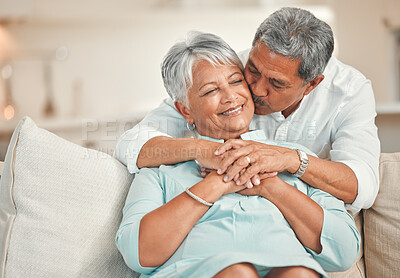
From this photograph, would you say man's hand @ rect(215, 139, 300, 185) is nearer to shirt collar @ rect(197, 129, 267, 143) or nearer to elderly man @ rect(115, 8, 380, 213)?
elderly man @ rect(115, 8, 380, 213)

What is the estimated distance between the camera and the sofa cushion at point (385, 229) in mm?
1730

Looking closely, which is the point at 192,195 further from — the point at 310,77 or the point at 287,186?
the point at 310,77

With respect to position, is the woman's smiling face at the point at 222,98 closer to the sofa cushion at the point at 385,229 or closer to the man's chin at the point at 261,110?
the man's chin at the point at 261,110

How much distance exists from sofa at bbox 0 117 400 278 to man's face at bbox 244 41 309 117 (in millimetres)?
549

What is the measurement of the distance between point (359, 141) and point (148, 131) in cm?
74

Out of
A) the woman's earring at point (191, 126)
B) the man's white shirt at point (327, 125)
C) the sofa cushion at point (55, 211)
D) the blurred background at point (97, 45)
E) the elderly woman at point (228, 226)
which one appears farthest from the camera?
the blurred background at point (97, 45)

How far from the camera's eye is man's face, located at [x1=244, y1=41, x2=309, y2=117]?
5.38 feet

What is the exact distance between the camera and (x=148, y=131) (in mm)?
1757

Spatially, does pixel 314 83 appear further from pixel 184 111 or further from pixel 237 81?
pixel 184 111

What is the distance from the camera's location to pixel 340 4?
4.67m

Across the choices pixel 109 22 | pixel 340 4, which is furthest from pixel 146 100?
pixel 340 4

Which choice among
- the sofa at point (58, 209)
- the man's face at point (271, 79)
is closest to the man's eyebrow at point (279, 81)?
the man's face at point (271, 79)

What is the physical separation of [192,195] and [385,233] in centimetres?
76

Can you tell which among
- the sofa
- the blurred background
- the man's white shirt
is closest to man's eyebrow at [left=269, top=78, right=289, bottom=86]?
the man's white shirt
